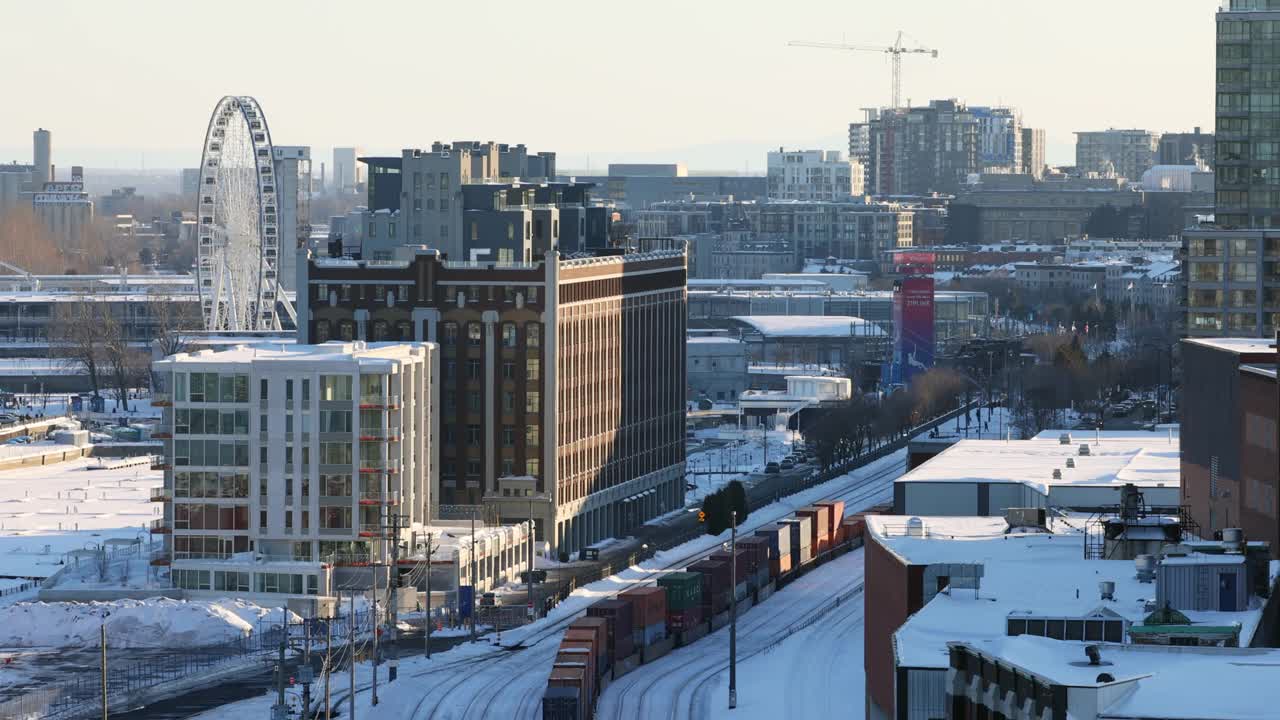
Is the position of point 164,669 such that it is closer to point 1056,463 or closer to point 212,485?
point 212,485

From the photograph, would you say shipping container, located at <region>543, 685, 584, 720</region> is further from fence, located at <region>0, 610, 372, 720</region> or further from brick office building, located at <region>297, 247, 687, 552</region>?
brick office building, located at <region>297, 247, 687, 552</region>

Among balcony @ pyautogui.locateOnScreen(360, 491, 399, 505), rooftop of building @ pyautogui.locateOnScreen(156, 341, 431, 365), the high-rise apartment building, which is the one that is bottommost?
balcony @ pyautogui.locateOnScreen(360, 491, 399, 505)

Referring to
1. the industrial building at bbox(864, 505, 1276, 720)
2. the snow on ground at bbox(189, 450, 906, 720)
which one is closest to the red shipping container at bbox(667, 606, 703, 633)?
the snow on ground at bbox(189, 450, 906, 720)

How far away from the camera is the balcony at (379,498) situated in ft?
345

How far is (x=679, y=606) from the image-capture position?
92188 mm

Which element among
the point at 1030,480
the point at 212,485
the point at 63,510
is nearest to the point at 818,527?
the point at 212,485

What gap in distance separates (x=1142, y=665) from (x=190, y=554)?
6817cm

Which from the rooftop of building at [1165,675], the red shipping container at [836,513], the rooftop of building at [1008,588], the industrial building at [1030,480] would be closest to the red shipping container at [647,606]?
the industrial building at [1030,480]

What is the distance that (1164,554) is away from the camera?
57281mm

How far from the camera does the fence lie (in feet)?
264

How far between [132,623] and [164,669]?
7.58m

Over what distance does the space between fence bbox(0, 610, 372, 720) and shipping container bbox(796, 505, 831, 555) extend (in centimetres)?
2296

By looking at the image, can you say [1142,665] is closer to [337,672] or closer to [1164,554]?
[1164,554]

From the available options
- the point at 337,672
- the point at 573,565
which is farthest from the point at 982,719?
the point at 573,565
